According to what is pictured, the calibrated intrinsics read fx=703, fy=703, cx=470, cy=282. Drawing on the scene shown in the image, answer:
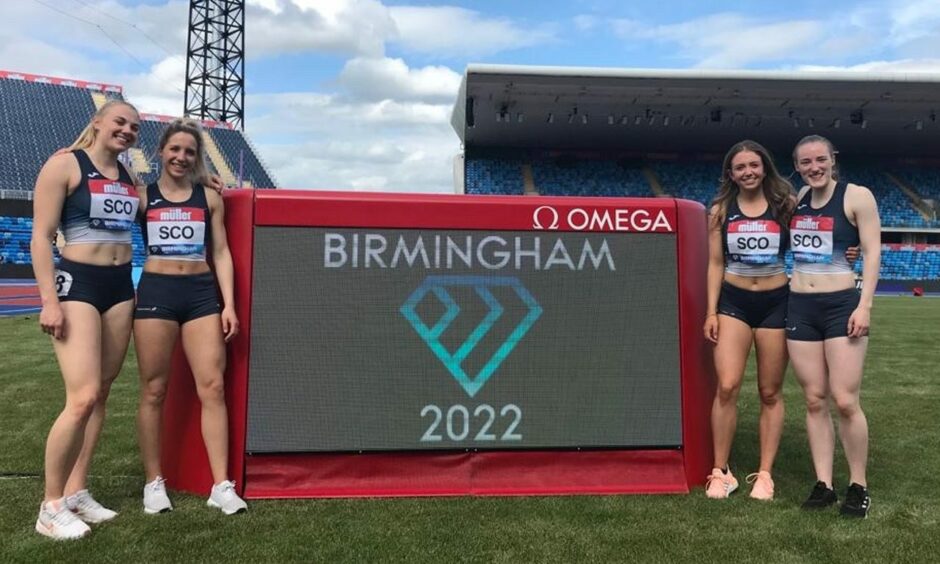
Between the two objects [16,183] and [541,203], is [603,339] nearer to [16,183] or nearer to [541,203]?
[541,203]

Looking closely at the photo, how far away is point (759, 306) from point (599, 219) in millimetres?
856

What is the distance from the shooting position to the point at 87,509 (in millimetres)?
2994

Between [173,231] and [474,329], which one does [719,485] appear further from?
[173,231]

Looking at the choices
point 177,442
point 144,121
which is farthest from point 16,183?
point 177,442

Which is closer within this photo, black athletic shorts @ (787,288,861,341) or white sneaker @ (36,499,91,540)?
white sneaker @ (36,499,91,540)

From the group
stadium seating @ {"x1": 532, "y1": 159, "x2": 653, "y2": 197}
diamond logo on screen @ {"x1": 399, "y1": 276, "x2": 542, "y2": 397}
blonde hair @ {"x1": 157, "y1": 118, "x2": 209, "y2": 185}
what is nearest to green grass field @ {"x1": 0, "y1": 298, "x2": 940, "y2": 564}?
diamond logo on screen @ {"x1": 399, "y1": 276, "x2": 542, "y2": 397}

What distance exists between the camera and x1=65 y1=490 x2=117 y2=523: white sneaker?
297 cm

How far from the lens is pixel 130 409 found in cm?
547

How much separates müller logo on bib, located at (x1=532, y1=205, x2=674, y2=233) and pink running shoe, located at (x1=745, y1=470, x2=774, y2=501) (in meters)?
1.28

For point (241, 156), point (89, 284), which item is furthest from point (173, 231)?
point (241, 156)

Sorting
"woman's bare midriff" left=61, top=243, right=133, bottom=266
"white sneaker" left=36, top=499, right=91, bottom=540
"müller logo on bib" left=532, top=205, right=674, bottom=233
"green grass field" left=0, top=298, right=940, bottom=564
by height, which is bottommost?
"green grass field" left=0, top=298, right=940, bottom=564

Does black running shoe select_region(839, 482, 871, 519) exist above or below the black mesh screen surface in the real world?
below

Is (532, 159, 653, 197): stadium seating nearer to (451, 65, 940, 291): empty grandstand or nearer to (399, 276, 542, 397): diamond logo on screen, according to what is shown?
(451, 65, 940, 291): empty grandstand

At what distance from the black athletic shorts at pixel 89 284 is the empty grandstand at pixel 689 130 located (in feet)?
63.4
